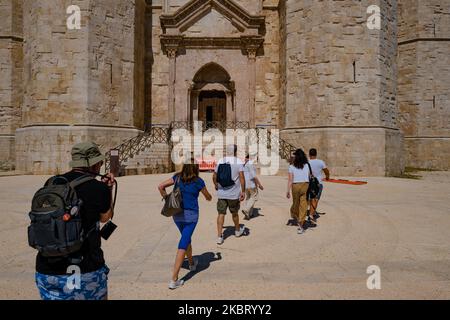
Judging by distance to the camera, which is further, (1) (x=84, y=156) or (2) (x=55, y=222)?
(1) (x=84, y=156)

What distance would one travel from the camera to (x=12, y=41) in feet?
66.1

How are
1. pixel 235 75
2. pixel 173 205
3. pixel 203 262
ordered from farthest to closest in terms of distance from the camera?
pixel 235 75 → pixel 203 262 → pixel 173 205

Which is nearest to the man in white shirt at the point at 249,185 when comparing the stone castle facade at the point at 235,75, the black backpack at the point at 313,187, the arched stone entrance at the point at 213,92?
the black backpack at the point at 313,187

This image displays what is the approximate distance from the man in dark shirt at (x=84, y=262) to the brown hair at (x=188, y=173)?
1512 mm

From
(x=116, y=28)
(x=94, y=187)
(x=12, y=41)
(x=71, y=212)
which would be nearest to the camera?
(x=71, y=212)

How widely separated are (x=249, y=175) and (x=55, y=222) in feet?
16.5

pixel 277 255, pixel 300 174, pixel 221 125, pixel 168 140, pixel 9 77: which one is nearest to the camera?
pixel 277 255

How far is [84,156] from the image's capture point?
247cm

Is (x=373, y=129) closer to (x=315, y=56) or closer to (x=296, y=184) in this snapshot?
(x=315, y=56)

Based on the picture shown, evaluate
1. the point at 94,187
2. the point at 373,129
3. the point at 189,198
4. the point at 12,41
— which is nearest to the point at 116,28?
the point at 12,41

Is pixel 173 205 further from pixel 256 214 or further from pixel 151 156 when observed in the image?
pixel 151 156

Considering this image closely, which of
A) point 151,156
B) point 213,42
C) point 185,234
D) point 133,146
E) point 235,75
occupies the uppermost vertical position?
point 213,42

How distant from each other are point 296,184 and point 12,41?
21057 mm

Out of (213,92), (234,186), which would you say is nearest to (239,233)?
(234,186)
